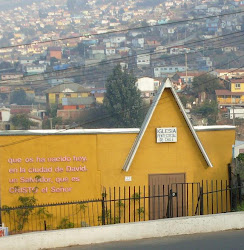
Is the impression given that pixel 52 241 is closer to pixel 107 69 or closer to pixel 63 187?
pixel 63 187

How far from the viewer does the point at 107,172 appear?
15.6m

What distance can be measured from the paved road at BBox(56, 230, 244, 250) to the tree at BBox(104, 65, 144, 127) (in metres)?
69.8

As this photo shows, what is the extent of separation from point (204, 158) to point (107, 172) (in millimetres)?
2346

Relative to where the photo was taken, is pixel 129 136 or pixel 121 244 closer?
pixel 121 244

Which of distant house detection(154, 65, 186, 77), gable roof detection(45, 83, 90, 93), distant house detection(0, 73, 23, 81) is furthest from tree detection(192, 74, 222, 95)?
distant house detection(0, 73, 23, 81)

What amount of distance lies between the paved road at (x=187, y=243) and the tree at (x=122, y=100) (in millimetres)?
69842

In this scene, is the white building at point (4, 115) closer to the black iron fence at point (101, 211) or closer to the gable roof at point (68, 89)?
the gable roof at point (68, 89)

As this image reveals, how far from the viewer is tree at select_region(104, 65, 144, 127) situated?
82.6 m

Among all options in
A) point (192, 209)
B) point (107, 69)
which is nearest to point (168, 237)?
point (192, 209)

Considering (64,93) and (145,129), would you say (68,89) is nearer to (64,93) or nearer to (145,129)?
(64,93)

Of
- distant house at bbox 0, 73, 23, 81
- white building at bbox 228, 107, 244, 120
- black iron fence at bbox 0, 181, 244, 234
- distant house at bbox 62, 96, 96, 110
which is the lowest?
black iron fence at bbox 0, 181, 244, 234

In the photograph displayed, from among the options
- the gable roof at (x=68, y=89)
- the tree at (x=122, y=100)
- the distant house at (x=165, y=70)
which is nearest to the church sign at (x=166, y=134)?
the tree at (x=122, y=100)

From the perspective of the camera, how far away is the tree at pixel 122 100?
271 feet

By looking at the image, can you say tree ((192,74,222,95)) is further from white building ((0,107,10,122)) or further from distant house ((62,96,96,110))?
white building ((0,107,10,122))
